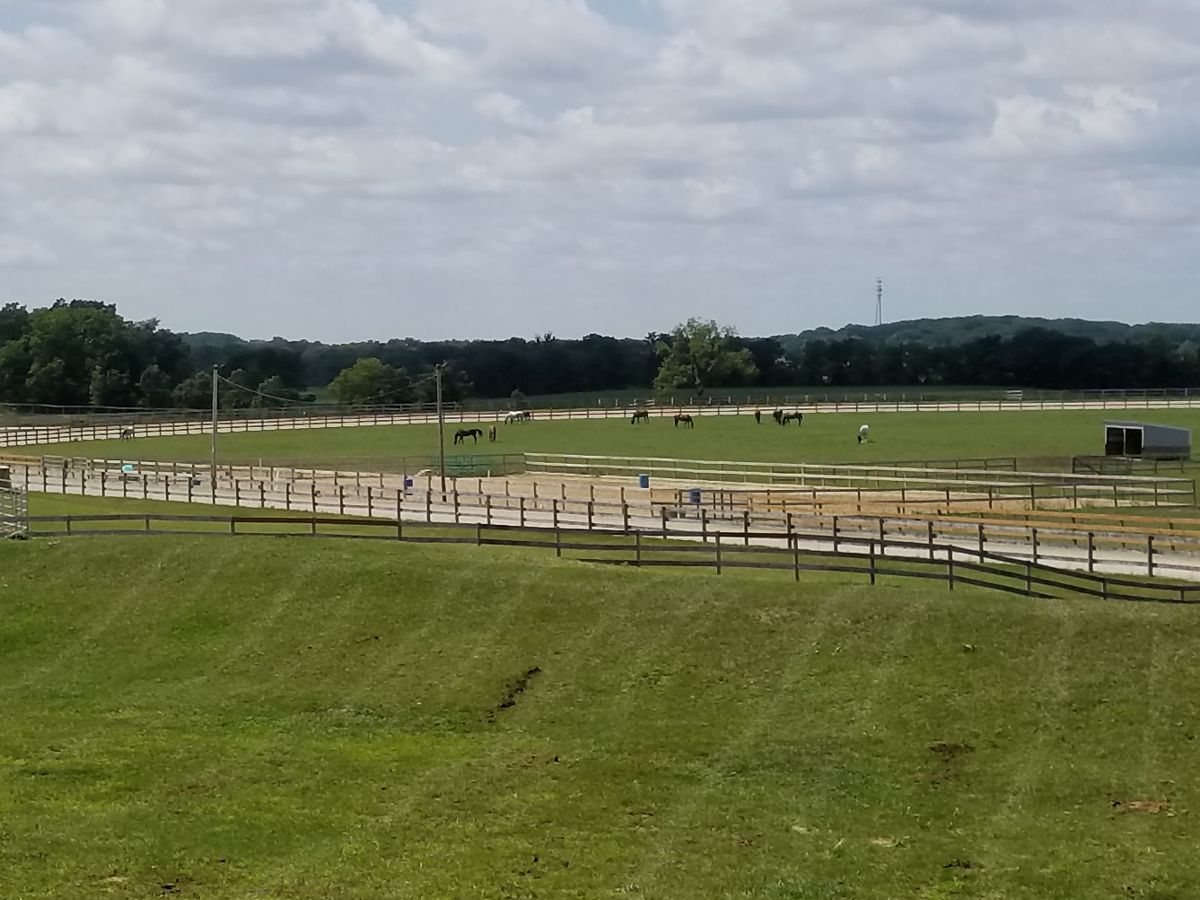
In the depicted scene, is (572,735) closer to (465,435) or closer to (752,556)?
(752,556)

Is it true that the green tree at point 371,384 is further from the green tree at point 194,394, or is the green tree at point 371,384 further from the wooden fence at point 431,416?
the wooden fence at point 431,416

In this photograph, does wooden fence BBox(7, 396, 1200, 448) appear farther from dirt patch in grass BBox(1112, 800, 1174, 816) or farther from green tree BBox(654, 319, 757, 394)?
dirt patch in grass BBox(1112, 800, 1174, 816)

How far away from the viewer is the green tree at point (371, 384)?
490 ft

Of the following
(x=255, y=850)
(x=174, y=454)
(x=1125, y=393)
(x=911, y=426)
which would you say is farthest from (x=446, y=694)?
(x=1125, y=393)

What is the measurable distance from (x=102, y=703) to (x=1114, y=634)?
15.3 meters

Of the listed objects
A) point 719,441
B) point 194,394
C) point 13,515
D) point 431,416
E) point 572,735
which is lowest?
point 572,735

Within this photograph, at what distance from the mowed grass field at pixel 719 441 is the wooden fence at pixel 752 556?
103 ft

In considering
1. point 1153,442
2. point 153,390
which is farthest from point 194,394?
point 1153,442

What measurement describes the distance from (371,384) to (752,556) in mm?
117886

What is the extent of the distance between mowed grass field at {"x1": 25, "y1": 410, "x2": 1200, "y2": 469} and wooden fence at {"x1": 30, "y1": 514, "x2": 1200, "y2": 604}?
103ft

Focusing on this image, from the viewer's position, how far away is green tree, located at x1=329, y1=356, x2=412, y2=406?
149500 mm

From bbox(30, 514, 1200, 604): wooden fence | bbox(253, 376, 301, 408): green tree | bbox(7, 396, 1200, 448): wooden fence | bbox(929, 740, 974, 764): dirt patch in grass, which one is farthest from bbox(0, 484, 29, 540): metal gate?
bbox(253, 376, 301, 408): green tree

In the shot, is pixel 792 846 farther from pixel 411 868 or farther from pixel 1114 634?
pixel 1114 634

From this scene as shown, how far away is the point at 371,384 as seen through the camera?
499ft
